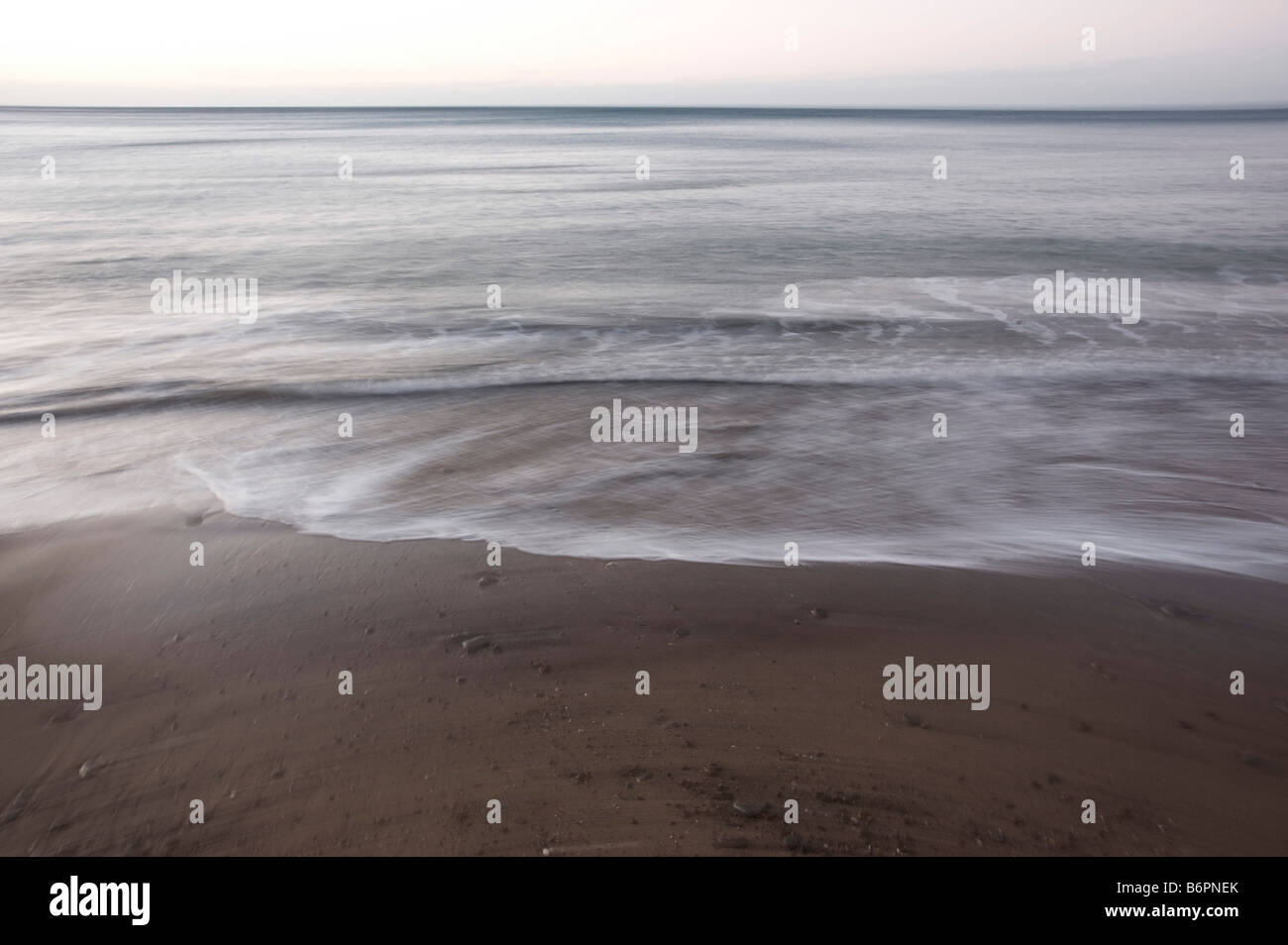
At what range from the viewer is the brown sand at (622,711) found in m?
4.21

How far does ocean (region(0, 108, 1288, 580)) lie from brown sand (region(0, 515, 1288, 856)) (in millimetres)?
769

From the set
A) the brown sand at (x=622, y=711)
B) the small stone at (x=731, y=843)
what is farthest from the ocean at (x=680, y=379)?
the small stone at (x=731, y=843)

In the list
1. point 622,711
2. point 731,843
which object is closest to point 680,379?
point 622,711

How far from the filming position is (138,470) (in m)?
8.69

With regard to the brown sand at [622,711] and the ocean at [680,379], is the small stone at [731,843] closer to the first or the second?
the brown sand at [622,711]

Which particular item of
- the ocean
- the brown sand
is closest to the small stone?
the brown sand

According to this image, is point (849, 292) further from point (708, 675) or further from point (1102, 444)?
point (708, 675)

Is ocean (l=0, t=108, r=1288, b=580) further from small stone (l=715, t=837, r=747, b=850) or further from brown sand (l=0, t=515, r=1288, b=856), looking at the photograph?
small stone (l=715, t=837, r=747, b=850)

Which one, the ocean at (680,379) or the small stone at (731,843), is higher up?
the ocean at (680,379)

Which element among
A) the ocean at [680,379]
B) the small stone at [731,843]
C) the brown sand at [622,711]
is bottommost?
the small stone at [731,843]

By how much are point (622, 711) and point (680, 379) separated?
7631 mm

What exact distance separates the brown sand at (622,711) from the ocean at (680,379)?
2.52 ft

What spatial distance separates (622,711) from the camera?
4969 millimetres

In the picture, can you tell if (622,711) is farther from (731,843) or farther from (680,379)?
(680,379)
